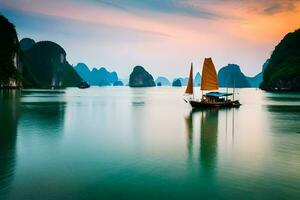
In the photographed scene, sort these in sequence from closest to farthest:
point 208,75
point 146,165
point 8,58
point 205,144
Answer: point 146,165
point 205,144
point 208,75
point 8,58

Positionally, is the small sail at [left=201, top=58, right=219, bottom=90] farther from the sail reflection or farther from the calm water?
the calm water

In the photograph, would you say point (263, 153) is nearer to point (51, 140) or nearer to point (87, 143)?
point (87, 143)

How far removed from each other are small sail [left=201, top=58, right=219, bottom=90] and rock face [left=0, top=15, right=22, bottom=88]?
106488 millimetres

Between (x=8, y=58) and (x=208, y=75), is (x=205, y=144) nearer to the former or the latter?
(x=208, y=75)

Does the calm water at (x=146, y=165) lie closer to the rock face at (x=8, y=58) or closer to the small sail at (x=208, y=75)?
the small sail at (x=208, y=75)

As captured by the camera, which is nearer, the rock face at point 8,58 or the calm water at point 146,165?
the calm water at point 146,165

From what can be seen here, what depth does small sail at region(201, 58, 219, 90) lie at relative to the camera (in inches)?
2203

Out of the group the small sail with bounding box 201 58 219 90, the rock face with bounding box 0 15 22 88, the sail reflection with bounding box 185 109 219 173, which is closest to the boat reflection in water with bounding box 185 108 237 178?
the sail reflection with bounding box 185 109 219 173

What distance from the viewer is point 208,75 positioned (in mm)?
56375

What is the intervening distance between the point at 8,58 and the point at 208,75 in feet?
432

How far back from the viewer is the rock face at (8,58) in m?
139

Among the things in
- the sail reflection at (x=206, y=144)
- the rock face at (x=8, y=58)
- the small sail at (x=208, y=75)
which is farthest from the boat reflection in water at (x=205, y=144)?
the rock face at (x=8, y=58)

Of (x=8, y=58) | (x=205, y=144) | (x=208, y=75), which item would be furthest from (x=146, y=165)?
(x=8, y=58)

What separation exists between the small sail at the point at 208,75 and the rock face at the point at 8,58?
4192 inches
